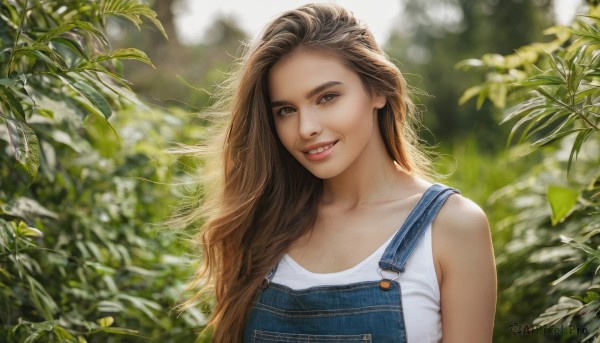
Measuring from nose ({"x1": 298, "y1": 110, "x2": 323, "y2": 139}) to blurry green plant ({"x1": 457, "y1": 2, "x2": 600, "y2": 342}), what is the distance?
0.53m

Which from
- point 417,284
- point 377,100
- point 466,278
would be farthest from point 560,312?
point 377,100

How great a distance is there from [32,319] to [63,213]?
0.49 metres

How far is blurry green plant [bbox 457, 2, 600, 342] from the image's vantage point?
1.67m

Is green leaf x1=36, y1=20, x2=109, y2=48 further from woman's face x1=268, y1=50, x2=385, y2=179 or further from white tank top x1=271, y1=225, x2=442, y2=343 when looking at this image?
white tank top x1=271, y1=225, x2=442, y2=343

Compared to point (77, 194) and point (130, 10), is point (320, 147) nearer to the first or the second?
point (130, 10)

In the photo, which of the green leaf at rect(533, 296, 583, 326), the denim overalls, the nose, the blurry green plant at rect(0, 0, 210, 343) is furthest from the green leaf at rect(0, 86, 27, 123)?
the green leaf at rect(533, 296, 583, 326)

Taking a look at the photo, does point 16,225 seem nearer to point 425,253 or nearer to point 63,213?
point 63,213

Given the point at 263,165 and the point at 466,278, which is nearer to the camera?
the point at 466,278

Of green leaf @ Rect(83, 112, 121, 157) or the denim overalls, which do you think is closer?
the denim overalls

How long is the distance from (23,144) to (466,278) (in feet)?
3.81

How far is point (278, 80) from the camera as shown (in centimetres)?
214

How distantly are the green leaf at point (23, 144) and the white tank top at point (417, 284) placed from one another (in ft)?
2.86

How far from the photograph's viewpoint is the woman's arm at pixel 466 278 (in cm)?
184

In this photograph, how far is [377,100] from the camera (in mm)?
2186
